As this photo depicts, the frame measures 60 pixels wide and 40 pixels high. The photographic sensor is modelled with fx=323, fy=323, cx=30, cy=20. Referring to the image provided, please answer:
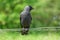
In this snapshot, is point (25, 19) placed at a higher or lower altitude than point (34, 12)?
higher

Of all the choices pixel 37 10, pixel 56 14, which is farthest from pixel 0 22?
pixel 56 14

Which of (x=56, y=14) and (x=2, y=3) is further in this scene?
(x=56, y=14)

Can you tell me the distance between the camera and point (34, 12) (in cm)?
1599

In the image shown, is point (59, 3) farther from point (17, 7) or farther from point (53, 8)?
point (17, 7)

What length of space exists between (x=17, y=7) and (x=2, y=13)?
0.84 metres

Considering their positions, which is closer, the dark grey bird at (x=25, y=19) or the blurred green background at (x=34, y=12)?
the dark grey bird at (x=25, y=19)

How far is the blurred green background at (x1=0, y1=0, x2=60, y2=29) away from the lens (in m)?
15.2

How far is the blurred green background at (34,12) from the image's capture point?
1517 centimetres

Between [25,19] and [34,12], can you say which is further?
[34,12]

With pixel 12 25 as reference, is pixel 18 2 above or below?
above

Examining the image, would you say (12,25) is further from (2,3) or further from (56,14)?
(56,14)

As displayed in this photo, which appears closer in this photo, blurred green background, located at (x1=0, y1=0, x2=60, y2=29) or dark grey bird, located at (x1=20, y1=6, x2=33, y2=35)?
dark grey bird, located at (x1=20, y1=6, x2=33, y2=35)

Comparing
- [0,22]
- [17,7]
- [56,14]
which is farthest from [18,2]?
[56,14]

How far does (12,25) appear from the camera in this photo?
15.5 meters
